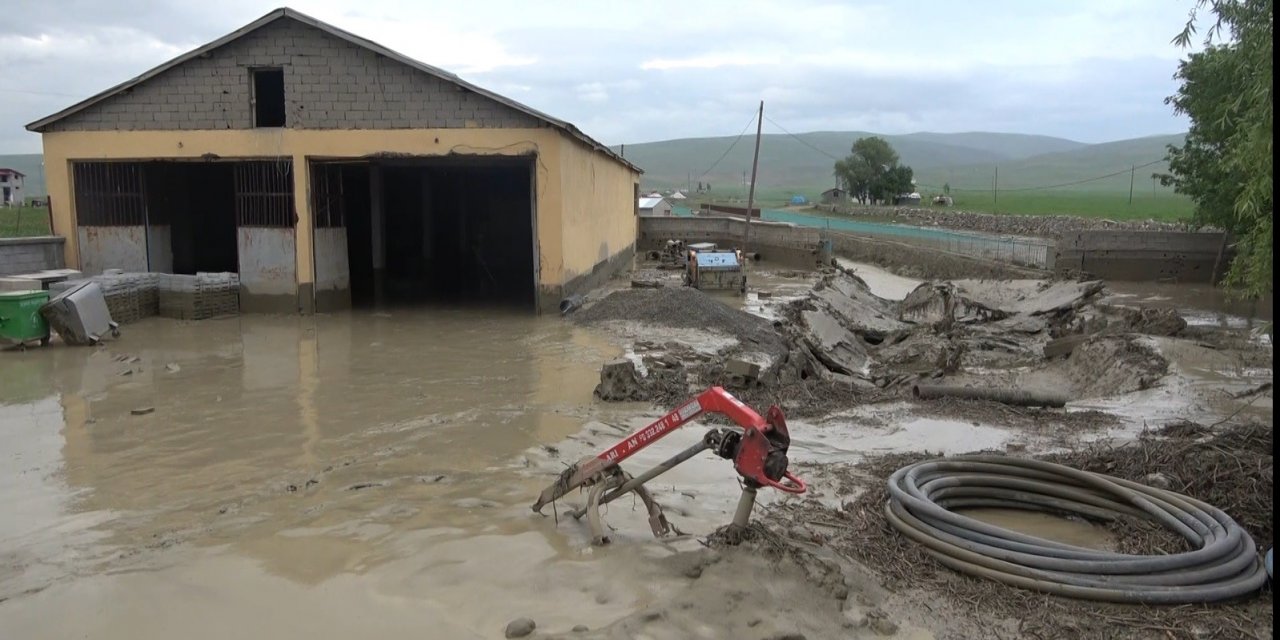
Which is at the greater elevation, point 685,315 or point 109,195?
point 109,195

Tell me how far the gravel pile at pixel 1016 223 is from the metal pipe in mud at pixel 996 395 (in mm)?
30174

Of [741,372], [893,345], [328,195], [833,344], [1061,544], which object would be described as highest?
[328,195]

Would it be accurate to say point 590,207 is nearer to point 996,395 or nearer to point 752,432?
point 996,395

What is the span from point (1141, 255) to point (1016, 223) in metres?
19.0

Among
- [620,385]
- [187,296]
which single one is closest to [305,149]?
[187,296]

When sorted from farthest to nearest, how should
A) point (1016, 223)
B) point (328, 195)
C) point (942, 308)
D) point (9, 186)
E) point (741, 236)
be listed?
point (9, 186) < point (1016, 223) < point (741, 236) < point (942, 308) < point (328, 195)

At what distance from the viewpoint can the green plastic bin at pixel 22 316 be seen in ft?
42.2

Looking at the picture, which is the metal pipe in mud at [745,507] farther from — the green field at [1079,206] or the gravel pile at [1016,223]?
the green field at [1079,206]

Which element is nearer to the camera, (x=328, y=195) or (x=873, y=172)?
(x=328, y=195)

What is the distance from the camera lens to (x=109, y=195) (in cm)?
1836

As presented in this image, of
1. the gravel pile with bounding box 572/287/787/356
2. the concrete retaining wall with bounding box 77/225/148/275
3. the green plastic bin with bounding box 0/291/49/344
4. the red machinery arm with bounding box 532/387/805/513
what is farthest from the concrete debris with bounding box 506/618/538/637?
the concrete retaining wall with bounding box 77/225/148/275

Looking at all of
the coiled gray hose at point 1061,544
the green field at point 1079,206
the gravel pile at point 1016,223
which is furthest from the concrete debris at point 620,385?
the green field at point 1079,206

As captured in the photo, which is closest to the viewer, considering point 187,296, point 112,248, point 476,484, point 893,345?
point 476,484

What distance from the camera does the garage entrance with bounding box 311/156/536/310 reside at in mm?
22266
